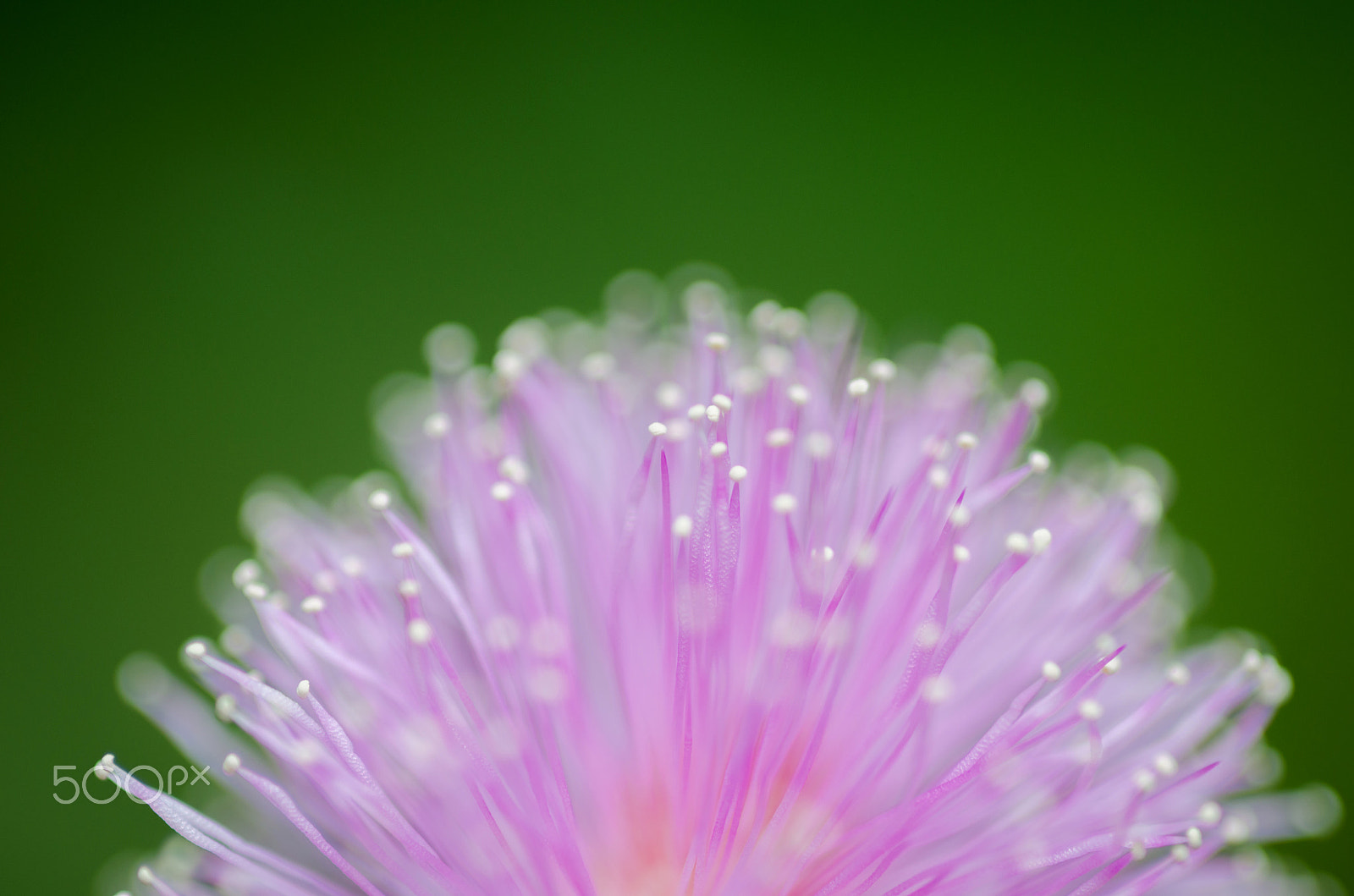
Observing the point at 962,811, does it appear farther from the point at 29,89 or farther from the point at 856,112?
the point at 29,89

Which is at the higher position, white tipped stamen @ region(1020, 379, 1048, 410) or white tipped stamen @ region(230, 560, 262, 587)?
white tipped stamen @ region(1020, 379, 1048, 410)

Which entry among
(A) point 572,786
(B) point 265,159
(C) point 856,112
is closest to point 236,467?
(B) point 265,159

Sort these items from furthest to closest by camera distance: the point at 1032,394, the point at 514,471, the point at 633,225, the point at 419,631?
the point at 633,225 → the point at 1032,394 → the point at 514,471 → the point at 419,631

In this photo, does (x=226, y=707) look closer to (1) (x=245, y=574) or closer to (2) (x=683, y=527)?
(1) (x=245, y=574)

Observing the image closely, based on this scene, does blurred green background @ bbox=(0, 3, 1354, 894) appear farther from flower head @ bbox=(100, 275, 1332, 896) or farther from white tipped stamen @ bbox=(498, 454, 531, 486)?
white tipped stamen @ bbox=(498, 454, 531, 486)

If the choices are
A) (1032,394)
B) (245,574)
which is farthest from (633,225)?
(245,574)

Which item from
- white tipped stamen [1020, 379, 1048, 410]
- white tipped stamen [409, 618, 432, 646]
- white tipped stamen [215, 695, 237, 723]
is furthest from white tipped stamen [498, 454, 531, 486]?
white tipped stamen [1020, 379, 1048, 410]

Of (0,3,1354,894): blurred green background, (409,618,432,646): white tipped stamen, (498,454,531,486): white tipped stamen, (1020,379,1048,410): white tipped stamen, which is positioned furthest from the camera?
(0,3,1354,894): blurred green background
